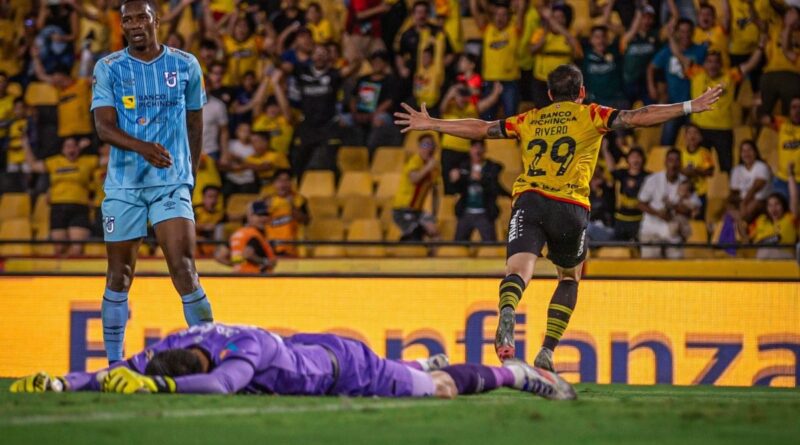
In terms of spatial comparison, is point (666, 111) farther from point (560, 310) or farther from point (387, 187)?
point (387, 187)

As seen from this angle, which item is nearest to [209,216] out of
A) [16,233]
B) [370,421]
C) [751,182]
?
[16,233]

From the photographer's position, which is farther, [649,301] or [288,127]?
[288,127]

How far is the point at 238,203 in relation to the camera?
16734mm

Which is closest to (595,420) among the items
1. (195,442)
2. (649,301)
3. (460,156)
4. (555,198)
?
(195,442)

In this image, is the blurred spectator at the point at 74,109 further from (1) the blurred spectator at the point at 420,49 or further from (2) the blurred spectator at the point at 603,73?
(2) the blurred spectator at the point at 603,73

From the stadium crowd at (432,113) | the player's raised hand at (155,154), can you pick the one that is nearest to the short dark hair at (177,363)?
the player's raised hand at (155,154)

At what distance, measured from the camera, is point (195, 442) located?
5.25m

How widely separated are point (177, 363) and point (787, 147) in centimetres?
1071

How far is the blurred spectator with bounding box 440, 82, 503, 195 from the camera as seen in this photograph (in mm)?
16234

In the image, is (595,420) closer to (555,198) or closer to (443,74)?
(555,198)

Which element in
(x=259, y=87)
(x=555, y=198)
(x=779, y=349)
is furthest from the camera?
(x=259, y=87)

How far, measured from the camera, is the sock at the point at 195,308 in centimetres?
866

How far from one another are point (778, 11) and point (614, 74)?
83.3 inches

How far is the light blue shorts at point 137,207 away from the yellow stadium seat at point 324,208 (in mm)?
7891
